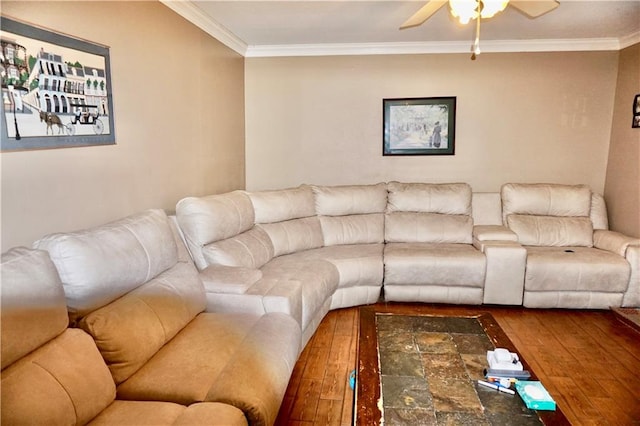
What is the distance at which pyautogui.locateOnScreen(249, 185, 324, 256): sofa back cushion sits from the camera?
12.0ft

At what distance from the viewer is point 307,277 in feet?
9.97

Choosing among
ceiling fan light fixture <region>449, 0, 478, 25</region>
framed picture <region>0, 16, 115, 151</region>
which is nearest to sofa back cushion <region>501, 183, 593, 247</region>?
ceiling fan light fixture <region>449, 0, 478, 25</region>

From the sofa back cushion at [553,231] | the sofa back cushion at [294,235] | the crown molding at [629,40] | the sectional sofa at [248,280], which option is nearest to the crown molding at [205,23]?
the sectional sofa at [248,280]

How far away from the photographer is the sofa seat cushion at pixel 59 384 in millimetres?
1263

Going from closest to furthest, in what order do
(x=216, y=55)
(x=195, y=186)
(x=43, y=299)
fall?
1. (x=43, y=299)
2. (x=195, y=186)
3. (x=216, y=55)

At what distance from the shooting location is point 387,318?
A: 2.50m

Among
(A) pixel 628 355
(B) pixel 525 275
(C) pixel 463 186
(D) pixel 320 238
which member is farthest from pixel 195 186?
(A) pixel 628 355

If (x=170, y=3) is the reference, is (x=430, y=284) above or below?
below

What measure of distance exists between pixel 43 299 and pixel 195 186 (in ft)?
7.00

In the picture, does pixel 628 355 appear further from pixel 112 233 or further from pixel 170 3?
pixel 170 3

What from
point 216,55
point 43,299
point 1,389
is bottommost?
point 1,389

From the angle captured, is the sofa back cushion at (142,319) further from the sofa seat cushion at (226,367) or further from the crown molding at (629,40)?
the crown molding at (629,40)

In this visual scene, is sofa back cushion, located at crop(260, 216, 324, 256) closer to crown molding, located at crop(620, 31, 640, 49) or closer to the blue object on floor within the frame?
the blue object on floor

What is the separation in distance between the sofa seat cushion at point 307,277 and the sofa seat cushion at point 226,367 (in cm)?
53
